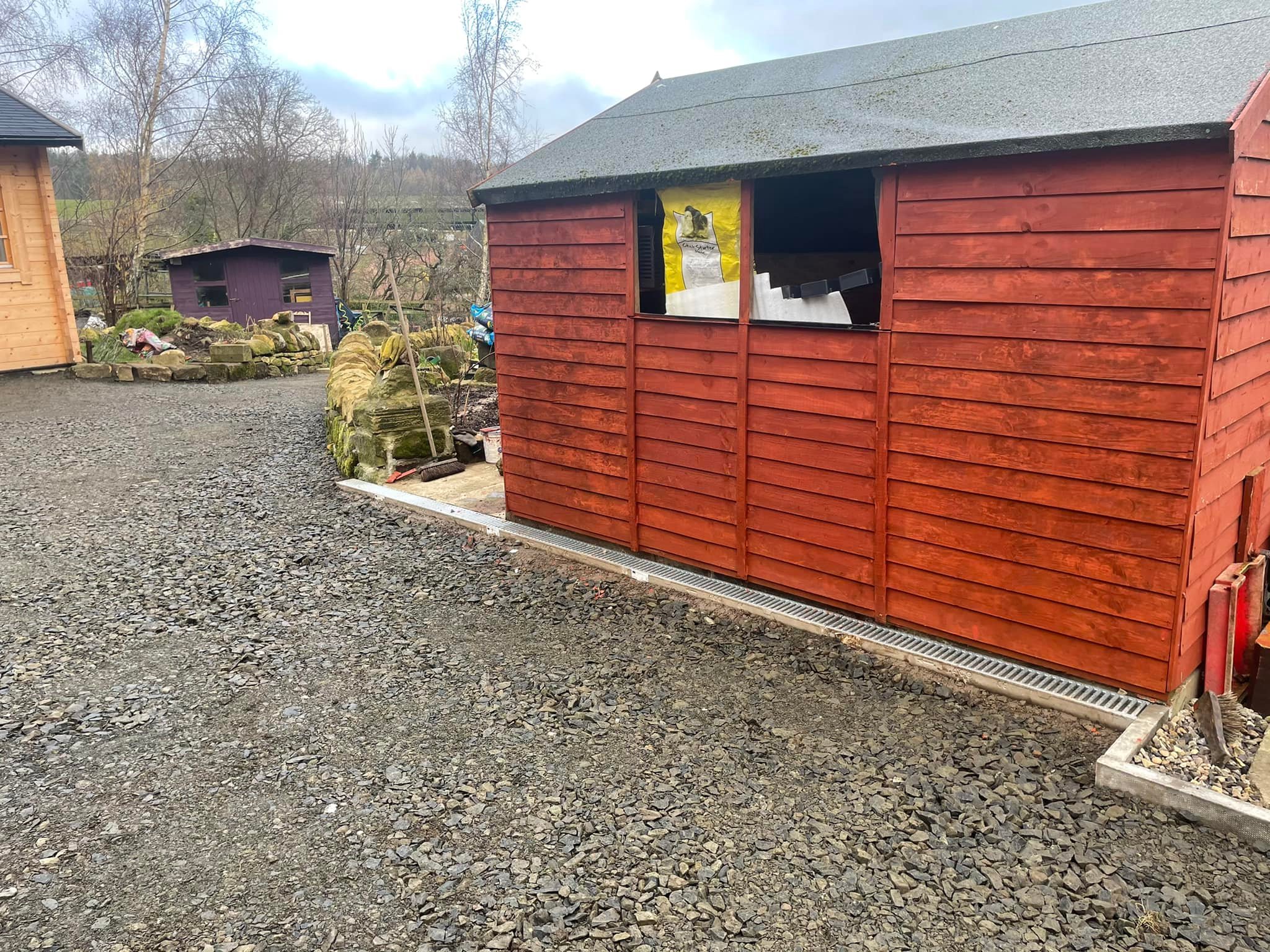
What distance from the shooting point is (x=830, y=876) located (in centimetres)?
333

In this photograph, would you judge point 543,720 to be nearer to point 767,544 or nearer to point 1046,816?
point 767,544

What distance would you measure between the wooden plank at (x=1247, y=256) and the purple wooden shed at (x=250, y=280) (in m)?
21.8

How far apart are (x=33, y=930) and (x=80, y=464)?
339 inches

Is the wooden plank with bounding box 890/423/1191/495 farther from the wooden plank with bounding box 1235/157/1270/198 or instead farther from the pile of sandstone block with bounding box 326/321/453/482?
the pile of sandstone block with bounding box 326/321/453/482

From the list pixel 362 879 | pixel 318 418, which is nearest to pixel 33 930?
pixel 362 879

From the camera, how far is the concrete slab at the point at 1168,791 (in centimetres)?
339

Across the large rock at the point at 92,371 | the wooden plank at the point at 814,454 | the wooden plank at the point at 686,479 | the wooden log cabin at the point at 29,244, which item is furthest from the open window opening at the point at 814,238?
the large rock at the point at 92,371

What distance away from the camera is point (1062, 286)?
4199mm

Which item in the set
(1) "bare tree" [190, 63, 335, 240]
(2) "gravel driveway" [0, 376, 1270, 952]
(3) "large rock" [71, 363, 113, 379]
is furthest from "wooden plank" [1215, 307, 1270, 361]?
(1) "bare tree" [190, 63, 335, 240]

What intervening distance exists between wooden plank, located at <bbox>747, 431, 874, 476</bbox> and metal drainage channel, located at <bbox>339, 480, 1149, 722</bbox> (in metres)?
0.91

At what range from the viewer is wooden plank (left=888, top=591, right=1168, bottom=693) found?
425 centimetres

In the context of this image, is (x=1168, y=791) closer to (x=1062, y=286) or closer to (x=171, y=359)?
(x=1062, y=286)

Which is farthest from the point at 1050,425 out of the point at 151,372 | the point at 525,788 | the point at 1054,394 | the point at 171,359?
the point at 171,359

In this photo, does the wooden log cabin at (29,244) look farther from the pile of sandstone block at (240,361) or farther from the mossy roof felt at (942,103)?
the mossy roof felt at (942,103)
